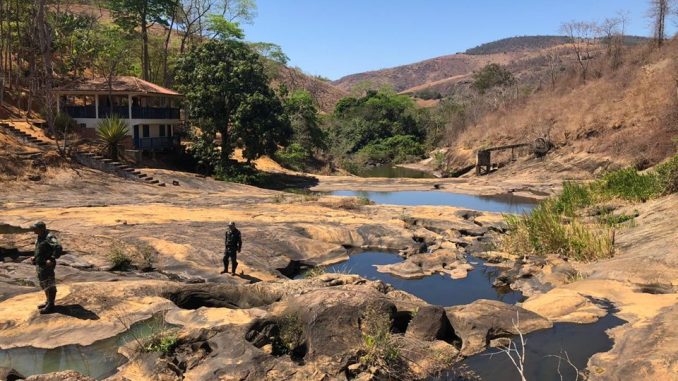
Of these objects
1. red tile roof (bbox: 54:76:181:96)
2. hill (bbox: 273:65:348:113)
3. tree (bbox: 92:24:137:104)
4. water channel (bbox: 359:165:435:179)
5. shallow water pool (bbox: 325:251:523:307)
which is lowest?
shallow water pool (bbox: 325:251:523:307)

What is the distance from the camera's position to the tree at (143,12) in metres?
48.0

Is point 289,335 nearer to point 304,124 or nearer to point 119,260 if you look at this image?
point 119,260

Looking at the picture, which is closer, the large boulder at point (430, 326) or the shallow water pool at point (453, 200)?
the large boulder at point (430, 326)

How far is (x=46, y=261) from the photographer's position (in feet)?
34.9

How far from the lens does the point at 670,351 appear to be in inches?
328

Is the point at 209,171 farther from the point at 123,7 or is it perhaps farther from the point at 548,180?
the point at 548,180

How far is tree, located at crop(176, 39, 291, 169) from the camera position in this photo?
37.1m

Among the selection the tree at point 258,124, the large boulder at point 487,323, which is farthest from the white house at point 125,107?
the large boulder at point 487,323

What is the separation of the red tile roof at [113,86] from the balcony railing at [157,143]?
336 centimetres

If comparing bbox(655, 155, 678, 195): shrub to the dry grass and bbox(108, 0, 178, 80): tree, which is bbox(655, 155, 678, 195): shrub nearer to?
the dry grass

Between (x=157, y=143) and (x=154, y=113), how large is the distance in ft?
7.56

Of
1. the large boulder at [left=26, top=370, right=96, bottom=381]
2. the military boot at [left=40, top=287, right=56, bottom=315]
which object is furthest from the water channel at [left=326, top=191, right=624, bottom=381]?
the military boot at [left=40, top=287, right=56, bottom=315]

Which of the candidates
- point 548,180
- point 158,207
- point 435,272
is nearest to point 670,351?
point 435,272

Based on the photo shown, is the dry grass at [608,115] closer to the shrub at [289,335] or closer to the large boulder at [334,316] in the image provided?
the large boulder at [334,316]
